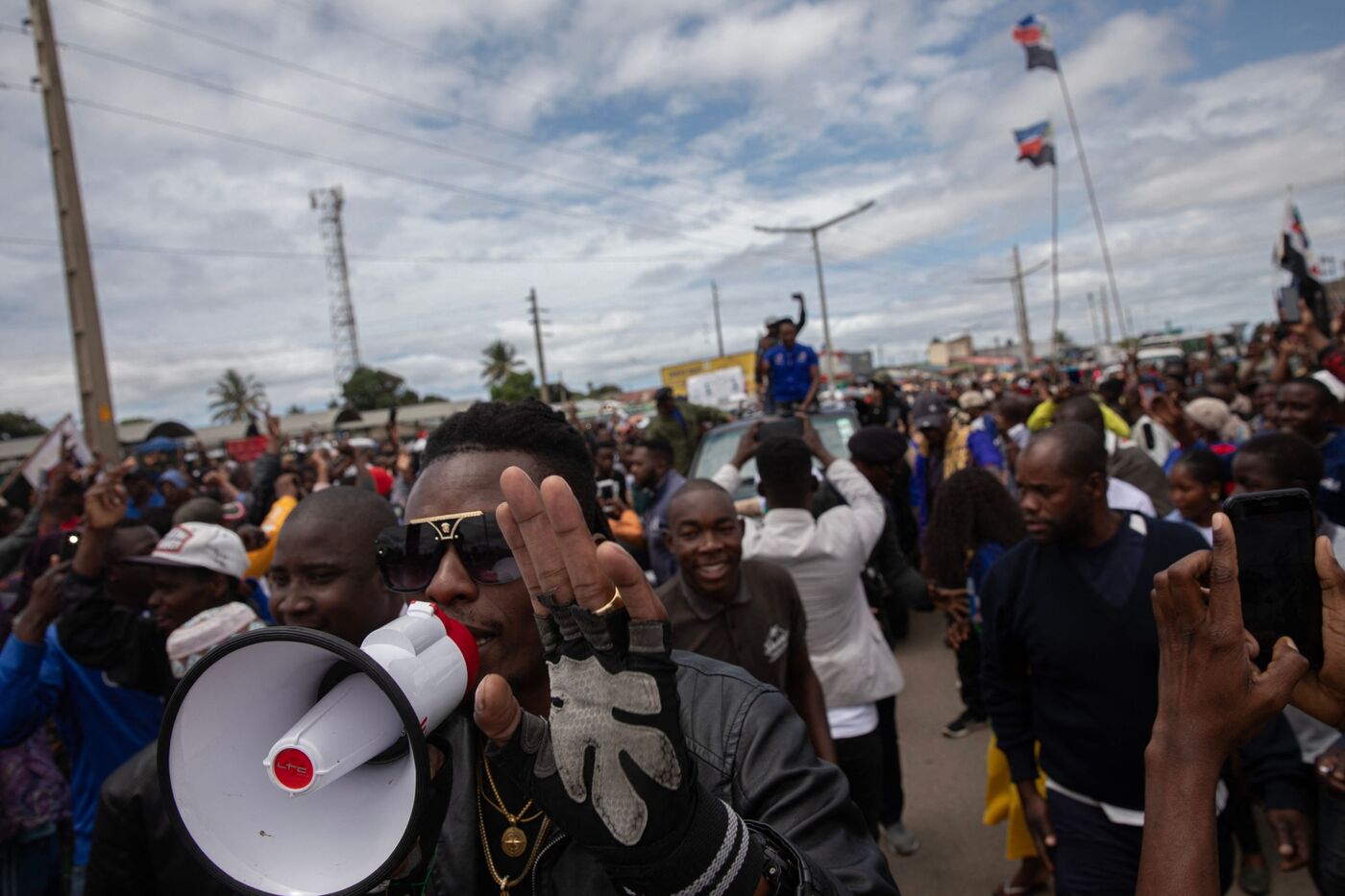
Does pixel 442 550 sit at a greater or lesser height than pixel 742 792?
greater

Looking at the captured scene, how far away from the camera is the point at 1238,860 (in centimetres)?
363

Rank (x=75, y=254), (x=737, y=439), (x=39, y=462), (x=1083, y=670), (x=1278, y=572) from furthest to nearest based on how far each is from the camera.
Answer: (x=75, y=254) → (x=39, y=462) → (x=737, y=439) → (x=1083, y=670) → (x=1278, y=572)

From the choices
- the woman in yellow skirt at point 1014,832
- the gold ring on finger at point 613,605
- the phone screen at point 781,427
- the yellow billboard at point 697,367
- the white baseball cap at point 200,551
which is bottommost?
the woman in yellow skirt at point 1014,832

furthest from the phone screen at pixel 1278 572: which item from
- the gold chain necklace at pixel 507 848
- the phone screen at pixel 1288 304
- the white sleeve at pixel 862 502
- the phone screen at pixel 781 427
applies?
the phone screen at pixel 1288 304

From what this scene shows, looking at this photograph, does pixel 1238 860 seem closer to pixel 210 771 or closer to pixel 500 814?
pixel 500 814

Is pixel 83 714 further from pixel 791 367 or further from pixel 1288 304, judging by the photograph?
pixel 1288 304

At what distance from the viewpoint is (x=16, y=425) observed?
6794 cm

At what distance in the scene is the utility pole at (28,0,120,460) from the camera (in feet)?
35.2

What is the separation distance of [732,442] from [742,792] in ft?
18.6

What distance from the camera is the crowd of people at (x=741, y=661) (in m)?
0.98

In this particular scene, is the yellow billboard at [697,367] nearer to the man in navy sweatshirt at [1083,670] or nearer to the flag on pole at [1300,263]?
the flag on pole at [1300,263]

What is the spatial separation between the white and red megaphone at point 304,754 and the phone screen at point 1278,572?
1.31m

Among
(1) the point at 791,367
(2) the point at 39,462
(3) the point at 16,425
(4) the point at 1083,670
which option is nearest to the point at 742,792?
(4) the point at 1083,670

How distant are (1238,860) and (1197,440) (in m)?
2.81
